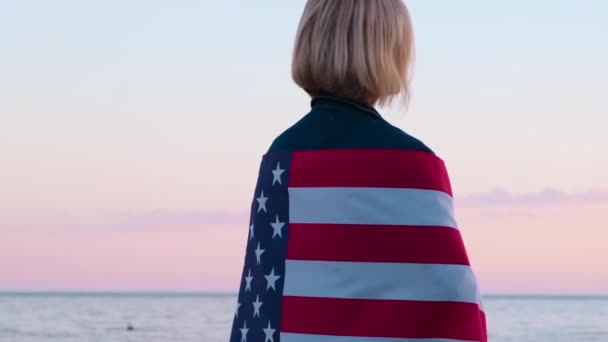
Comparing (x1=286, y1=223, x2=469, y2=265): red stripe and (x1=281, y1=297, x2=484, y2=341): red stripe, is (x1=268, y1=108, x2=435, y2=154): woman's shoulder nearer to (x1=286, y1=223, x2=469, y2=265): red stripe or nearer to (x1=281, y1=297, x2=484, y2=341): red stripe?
(x1=286, y1=223, x2=469, y2=265): red stripe

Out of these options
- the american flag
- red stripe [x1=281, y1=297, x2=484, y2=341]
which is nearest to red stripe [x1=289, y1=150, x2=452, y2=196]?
the american flag

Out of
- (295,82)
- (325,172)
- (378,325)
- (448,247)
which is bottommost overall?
(378,325)

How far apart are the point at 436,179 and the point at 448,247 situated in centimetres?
17

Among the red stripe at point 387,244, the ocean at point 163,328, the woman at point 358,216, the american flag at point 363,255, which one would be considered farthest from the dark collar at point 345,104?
the ocean at point 163,328

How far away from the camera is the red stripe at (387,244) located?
2854 millimetres

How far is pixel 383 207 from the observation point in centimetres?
290

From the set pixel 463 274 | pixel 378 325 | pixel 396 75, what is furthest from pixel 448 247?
pixel 396 75

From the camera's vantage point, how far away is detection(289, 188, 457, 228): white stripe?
113 inches

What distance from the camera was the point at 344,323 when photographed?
2.87 metres

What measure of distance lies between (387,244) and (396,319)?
0.61ft

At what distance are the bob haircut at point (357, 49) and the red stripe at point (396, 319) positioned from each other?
0.52m

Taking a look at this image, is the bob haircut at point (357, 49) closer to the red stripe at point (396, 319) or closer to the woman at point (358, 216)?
the woman at point (358, 216)

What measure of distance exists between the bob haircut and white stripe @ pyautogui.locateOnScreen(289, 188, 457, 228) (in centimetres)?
24

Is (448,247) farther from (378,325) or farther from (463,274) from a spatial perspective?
(378,325)
